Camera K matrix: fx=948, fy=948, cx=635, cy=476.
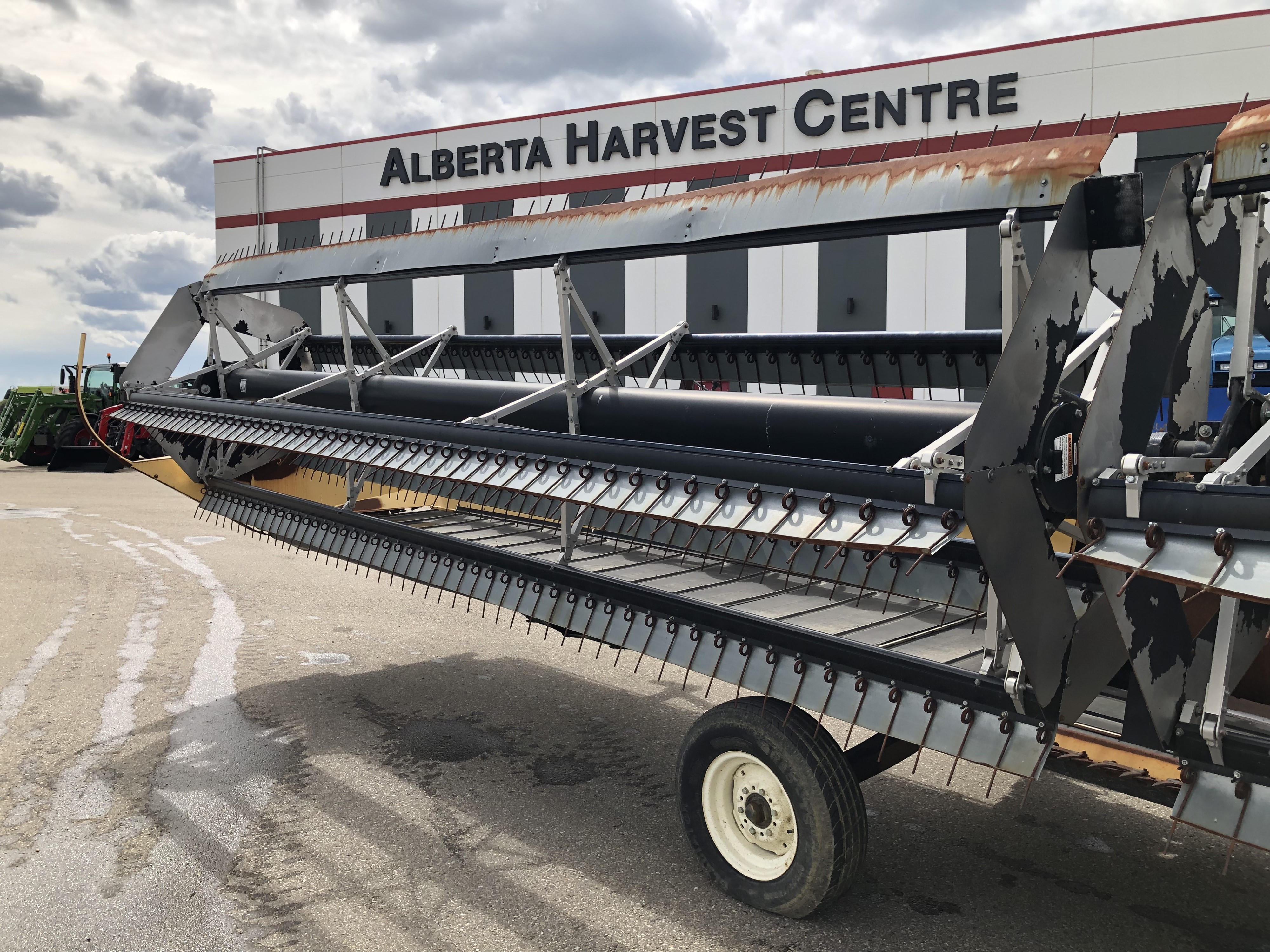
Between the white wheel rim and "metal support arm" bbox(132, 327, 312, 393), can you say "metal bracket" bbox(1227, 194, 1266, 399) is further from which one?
"metal support arm" bbox(132, 327, 312, 393)

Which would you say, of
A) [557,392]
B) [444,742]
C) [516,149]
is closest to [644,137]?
[516,149]

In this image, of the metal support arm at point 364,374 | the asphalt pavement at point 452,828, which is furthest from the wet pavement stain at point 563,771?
the metal support arm at point 364,374

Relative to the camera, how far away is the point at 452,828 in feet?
12.4

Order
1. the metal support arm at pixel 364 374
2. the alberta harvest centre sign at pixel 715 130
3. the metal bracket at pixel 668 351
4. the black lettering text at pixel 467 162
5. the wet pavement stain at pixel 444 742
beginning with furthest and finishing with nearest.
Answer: the black lettering text at pixel 467 162 → the alberta harvest centre sign at pixel 715 130 → the metal support arm at pixel 364 374 → the metal bracket at pixel 668 351 → the wet pavement stain at pixel 444 742

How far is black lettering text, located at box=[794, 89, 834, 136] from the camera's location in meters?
14.1

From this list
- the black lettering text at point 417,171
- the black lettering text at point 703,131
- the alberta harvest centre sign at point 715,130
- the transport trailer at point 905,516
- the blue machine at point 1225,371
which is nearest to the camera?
the transport trailer at point 905,516

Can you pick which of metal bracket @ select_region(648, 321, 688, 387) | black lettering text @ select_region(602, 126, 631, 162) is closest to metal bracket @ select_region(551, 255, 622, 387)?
metal bracket @ select_region(648, 321, 688, 387)

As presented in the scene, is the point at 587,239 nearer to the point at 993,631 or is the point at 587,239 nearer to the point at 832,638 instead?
the point at 832,638

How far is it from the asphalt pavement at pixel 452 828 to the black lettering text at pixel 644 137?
37.1ft

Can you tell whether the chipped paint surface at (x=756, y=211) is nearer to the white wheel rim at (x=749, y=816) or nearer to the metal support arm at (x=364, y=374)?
the metal support arm at (x=364, y=374)

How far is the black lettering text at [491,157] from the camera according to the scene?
56.2 ft

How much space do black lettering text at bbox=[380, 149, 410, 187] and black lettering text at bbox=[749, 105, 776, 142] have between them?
7.09 metres

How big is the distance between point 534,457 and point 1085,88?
39.7 ft

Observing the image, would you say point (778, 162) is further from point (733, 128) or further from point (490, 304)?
point (490, 304)
